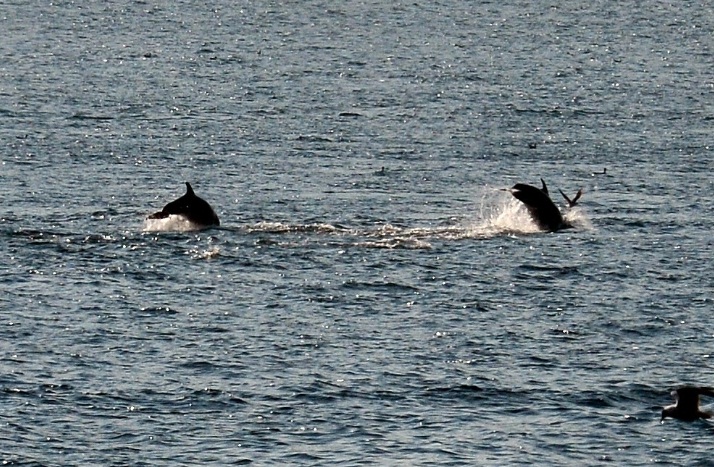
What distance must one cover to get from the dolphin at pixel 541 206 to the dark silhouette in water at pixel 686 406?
13920mm

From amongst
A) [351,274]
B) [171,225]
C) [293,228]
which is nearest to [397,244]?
[293,228]

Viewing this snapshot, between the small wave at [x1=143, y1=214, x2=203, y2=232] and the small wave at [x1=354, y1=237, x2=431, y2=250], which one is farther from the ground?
the small wave at [x1=143, y1=214, x2=203, y2=232]

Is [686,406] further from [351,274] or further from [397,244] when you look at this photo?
[397,244]

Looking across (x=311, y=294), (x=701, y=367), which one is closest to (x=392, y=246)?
(x=311, y=294)

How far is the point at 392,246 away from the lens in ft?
123

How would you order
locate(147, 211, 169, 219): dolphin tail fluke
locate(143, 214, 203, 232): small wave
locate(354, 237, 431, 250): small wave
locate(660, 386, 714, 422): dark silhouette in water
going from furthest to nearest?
locate(143, 214, 203, 232): small wave, locate(147, 211, 169, 219): dolphin tail fluke, locate(354, 237, 431, 250): small wave, locate(660, 386, 714, 422): dark silhouette in water

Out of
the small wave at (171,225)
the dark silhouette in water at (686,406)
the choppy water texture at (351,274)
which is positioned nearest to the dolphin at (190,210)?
the small wave at (171,225)

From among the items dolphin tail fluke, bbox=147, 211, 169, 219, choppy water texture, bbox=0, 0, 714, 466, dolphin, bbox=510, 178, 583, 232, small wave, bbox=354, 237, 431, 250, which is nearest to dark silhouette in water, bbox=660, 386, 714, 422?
choppy water texture, bbox=0, 0, 714, 466

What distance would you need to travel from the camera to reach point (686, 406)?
25531 mm

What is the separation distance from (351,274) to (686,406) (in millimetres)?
10533

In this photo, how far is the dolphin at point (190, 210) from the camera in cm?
3816

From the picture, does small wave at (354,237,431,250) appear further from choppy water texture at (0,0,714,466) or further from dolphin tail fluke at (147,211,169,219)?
dolphin tail fluke at (147,211,169,219)

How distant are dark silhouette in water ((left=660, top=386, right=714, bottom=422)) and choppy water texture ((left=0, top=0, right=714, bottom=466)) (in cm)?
34

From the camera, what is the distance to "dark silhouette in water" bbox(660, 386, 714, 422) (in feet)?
83.6
